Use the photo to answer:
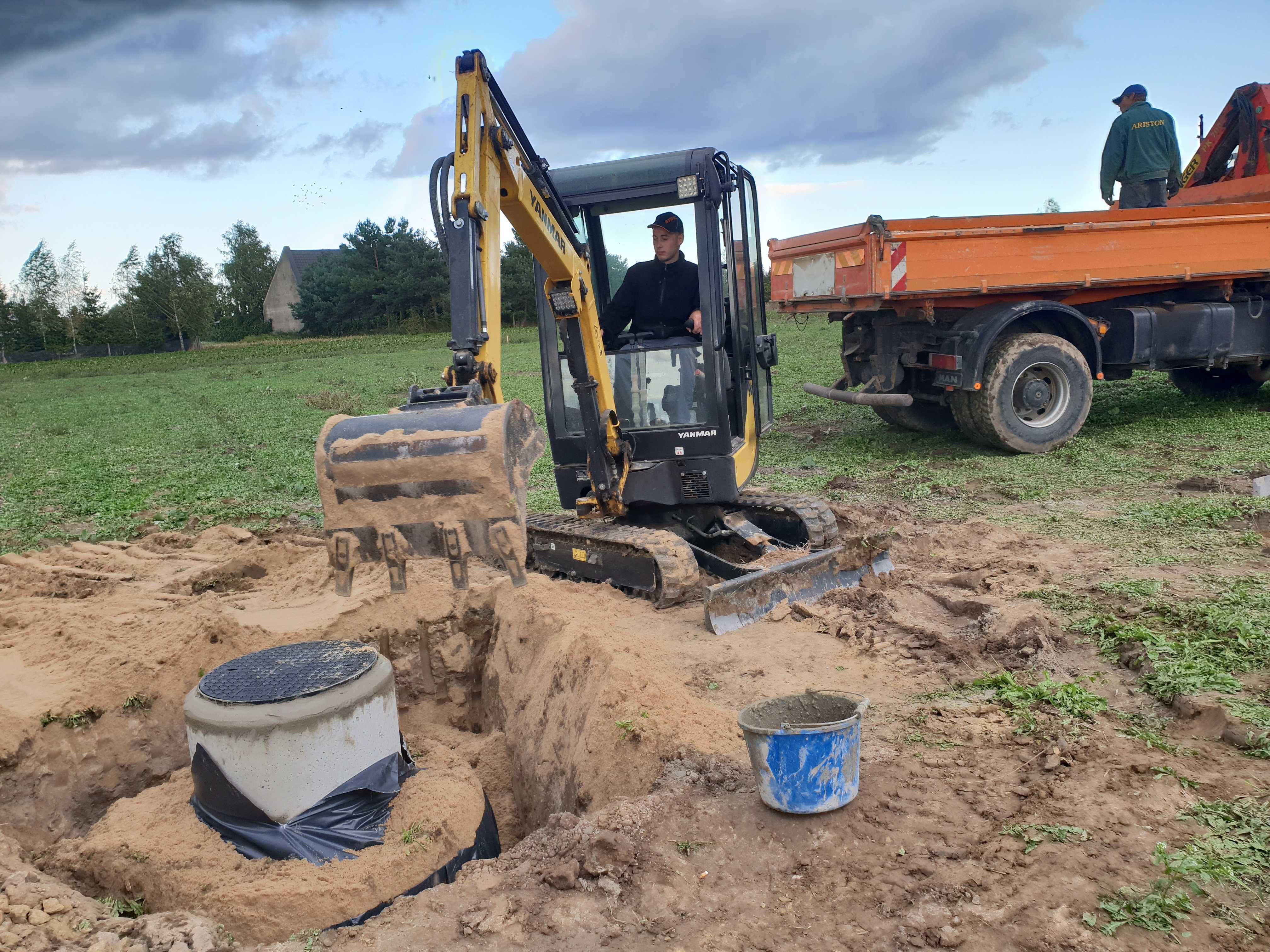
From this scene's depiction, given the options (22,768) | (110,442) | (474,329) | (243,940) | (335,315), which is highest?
(335,315)

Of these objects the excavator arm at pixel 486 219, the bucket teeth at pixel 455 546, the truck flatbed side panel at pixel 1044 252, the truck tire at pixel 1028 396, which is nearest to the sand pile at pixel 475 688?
the bucket teeth at pixel 455 546

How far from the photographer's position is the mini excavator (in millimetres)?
3756

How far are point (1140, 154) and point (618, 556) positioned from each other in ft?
27.3

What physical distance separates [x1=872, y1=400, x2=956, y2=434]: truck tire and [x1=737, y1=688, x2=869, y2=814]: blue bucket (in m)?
8.27

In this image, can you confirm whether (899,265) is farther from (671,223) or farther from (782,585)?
(782,585)

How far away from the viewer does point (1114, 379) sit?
1076 centimetres

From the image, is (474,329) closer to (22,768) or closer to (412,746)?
(412,746)

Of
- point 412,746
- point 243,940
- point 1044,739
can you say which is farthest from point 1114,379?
point 243,940

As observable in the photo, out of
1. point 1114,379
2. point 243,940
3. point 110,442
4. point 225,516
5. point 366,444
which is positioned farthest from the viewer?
point 110,442

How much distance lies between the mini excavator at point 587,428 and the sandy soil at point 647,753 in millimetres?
403

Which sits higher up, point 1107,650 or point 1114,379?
point 1114,379

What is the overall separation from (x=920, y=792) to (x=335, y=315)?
177 ft

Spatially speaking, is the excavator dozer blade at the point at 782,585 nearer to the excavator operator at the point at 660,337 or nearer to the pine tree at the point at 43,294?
the excavator operator at the point at 660,337

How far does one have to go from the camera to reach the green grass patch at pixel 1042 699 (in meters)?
3.65
